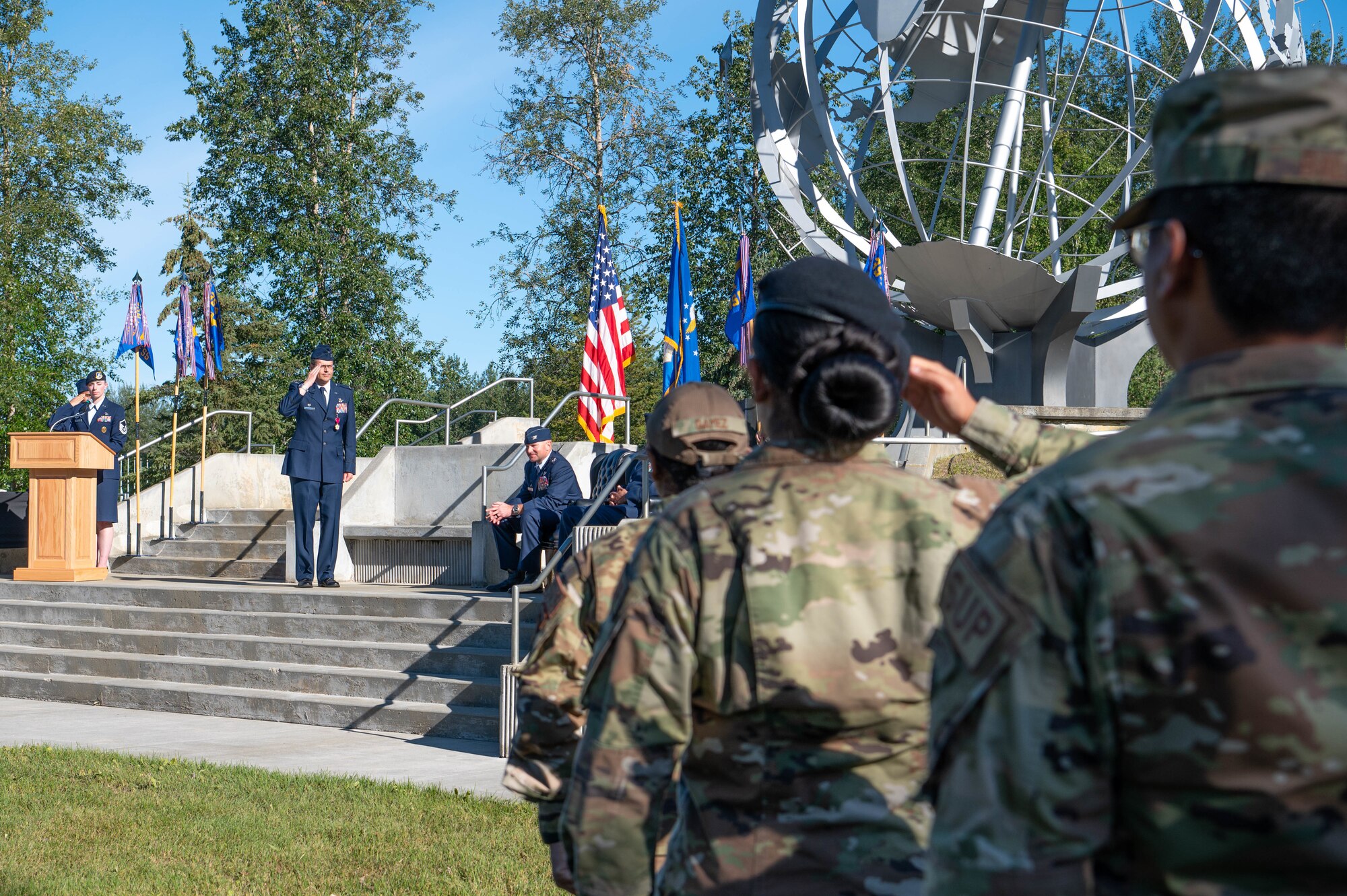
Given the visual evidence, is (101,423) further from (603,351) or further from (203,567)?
(603,351)

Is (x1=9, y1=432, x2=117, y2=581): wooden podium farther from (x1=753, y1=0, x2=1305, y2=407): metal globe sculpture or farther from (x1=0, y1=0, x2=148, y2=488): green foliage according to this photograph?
(x1=0, y1=0, x2=148, y2=488): green foliage

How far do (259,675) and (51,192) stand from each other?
29112 mm

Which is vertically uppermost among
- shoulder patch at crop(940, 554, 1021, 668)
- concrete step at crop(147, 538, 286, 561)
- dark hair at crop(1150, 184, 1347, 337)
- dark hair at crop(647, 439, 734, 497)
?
dark hair at crop(1150, 184, 1347, 337)

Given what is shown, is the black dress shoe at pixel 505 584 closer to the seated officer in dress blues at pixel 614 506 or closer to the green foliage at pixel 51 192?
the seated officer in dress blues at pixel 614 506

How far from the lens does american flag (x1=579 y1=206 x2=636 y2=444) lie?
13.7 meters

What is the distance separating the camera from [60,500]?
13.2 meters

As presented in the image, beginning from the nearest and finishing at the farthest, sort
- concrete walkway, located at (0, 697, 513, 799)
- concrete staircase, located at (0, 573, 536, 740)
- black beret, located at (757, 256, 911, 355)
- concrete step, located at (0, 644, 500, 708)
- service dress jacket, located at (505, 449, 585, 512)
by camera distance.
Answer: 1. black beret, located at (757, 256, 911, 355)
2. concrete walkway, located at (0, 697, 513, 799)
3. concrete step, located at (0, 644, 500, 708)
4. concrete staircase, located at (0, 573, 536, 740)
5. service dress jacket, located at (505, 449, 585, 512)

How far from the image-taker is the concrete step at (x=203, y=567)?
1388cm

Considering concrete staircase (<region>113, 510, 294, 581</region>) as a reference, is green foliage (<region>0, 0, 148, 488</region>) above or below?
above

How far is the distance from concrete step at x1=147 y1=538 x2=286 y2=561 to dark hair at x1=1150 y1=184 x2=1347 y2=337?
13767 millimetres

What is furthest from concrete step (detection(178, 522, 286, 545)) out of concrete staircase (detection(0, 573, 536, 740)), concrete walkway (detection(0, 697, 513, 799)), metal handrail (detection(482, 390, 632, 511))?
concrete walkway (detection(0, 697, 513, 799))

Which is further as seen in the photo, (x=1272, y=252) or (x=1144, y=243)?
(x=1144, y=243)

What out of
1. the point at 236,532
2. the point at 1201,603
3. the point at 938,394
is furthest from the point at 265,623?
the point at 1201,603

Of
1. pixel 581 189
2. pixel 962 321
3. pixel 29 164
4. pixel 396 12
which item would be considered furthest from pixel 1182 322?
pixel 29 164
